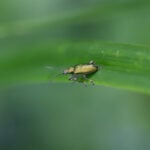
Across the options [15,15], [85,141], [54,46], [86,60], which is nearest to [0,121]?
[85,141]

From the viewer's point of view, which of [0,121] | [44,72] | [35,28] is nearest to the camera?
[44,72]

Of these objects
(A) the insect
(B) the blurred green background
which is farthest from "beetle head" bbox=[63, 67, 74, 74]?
(B) the blurred green background

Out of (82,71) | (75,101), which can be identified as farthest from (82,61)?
(75,101)

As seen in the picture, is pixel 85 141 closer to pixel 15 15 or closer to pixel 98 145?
pixel 98 145

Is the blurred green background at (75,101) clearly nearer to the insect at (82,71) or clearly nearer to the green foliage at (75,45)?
the green foliage at (75,45)

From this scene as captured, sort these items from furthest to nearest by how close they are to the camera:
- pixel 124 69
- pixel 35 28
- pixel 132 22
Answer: pixel 132 22
pixel 35 28
pixel 124 69

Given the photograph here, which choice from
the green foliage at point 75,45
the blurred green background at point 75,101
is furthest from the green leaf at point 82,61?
the blurred green background at point 75,101
